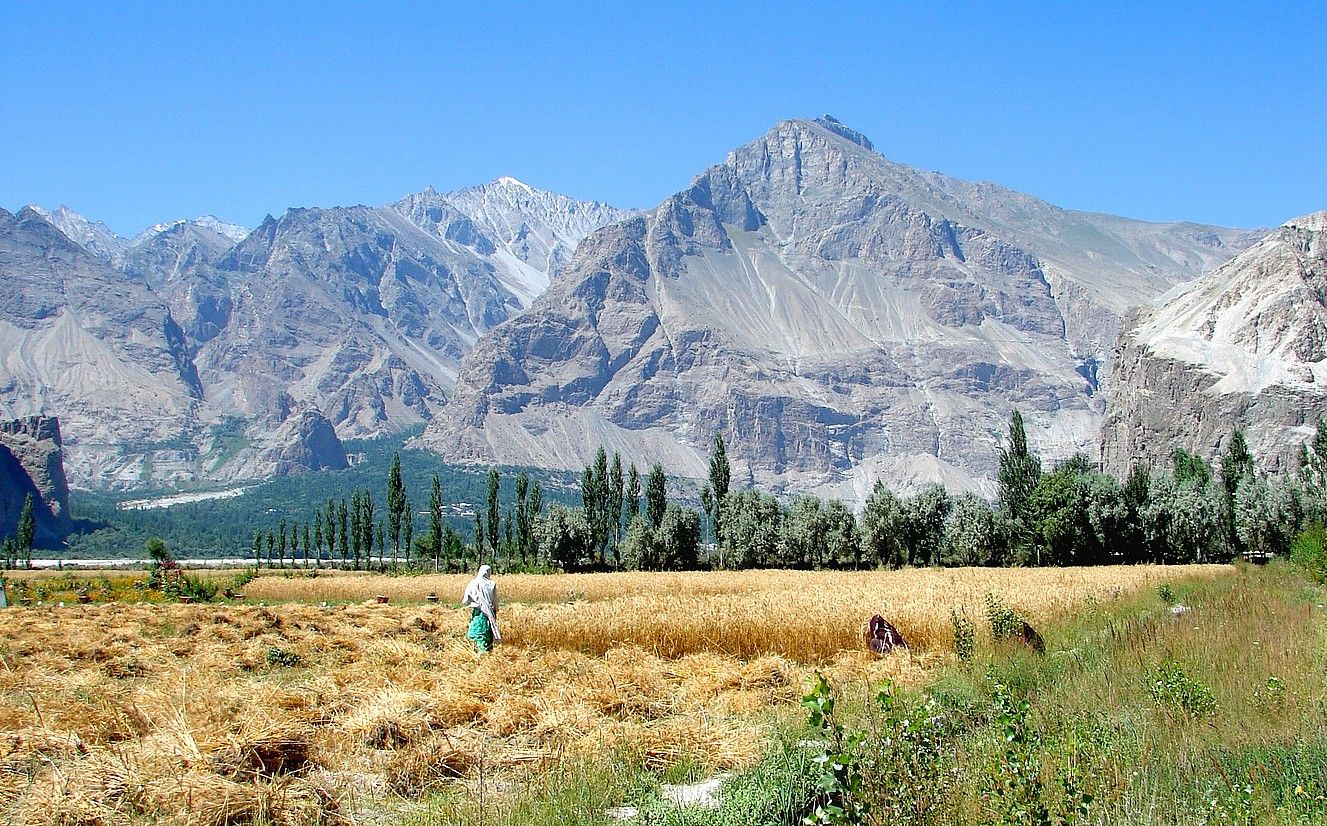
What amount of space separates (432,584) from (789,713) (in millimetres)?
47727

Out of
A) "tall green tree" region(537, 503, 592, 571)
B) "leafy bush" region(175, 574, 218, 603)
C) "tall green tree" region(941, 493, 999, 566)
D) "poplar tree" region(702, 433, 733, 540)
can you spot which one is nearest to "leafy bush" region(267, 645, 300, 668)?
"leafy bush" region(175, 574, 218, 603)

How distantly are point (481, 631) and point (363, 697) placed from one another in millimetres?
5964

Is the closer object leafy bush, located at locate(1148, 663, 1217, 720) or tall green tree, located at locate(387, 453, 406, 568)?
leafy bush, located at locate(1148, 663, 1217, 720)

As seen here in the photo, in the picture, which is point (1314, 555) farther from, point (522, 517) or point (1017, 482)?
point (522, 517)

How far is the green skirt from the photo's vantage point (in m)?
16.4

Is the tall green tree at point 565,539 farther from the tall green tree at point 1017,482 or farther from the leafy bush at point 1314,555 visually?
the leafy bush at point 1314,555

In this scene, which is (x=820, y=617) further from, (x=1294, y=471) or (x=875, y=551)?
(x=1294, y=471)

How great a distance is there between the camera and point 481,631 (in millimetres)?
16500

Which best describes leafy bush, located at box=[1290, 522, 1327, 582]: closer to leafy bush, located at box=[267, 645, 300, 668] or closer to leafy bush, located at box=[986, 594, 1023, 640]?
leafy bush, located at box=[986, 594, 1023, 640]

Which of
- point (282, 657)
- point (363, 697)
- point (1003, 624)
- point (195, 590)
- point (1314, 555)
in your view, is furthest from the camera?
point (195, 590)

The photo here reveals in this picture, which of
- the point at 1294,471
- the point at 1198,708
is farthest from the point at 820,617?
the point at 1294,471

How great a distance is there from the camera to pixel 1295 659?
10797 mm

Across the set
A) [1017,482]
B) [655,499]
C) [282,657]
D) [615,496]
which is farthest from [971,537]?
[282,657]

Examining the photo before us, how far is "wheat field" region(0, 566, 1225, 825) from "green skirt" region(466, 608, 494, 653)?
1.53 ft
